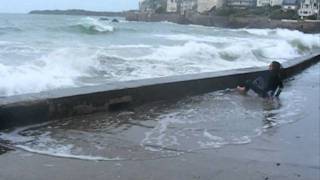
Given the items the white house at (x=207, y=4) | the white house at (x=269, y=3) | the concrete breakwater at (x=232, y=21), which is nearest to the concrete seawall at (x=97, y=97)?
the concrete breakwater at (x=232, y=21)

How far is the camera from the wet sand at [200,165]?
14.1 ft

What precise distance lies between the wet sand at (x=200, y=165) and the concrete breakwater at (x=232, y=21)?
293 feet

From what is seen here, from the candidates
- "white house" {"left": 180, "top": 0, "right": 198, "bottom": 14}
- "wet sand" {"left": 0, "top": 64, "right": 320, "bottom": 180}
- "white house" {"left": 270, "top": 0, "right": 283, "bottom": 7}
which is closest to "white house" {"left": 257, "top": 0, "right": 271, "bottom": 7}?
"white house" {"left": 270, "top": 0, "right": 283, "bottom": 7}

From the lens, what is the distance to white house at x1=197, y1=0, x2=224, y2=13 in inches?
5747

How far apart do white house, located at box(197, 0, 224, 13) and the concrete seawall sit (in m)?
138

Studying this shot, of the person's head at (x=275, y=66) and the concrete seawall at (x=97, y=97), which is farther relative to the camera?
the person's head at (x=275, y=66)

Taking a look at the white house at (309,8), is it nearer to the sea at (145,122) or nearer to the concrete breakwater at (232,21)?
the concrete breakwater at (232,21)

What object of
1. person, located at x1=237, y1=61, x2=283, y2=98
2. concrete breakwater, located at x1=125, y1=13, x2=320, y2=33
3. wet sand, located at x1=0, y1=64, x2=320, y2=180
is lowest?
concrete breakwater, located at x1=125, y1=13, x2=320, y2=33

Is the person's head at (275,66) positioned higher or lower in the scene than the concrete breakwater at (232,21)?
higher

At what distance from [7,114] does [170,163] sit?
206 centimetres

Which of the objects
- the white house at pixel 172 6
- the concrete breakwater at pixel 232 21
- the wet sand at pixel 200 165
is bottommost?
the concrete breakwater at pixel 232 21

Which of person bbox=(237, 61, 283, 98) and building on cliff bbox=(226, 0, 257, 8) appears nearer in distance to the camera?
person bbox=(237, 61, 283, 98)

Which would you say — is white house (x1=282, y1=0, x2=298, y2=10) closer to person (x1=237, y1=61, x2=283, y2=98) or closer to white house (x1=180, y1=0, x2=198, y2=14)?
white house (x1=180, y1=0, x2=198, y2=14)

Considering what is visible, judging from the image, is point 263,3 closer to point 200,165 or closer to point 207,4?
point 207,4
